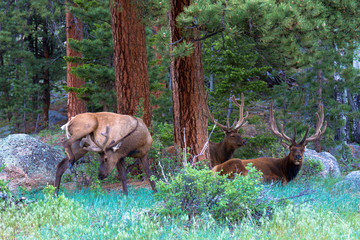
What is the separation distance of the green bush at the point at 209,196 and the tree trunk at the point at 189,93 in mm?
2455

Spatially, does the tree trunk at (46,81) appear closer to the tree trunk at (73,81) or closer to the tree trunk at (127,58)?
the tree trunk at (73,81)

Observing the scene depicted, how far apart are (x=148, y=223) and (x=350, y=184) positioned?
517cm

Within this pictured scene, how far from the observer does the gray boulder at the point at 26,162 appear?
7.71 metres

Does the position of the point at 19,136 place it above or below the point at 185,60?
below

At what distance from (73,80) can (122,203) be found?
1126 centimetres

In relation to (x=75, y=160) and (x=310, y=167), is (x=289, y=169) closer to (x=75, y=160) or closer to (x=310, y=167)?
(x=310, y=167)

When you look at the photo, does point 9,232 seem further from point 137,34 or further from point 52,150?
point 137,34

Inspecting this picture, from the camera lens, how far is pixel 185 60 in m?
7.74

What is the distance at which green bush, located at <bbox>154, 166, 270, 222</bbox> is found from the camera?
5004 mm

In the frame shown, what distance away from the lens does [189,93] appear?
7.79m

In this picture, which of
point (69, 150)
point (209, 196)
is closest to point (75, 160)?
point (69, 150)

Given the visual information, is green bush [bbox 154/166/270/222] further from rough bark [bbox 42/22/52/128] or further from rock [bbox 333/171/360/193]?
rough bark [bbox 42/22/52/128]

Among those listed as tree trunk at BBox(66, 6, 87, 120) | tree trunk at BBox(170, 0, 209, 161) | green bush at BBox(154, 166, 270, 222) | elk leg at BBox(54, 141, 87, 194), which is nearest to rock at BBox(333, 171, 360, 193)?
tree trunk at BBox(170, 0, 209, 161)

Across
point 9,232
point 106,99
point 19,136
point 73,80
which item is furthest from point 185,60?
point 73,80
